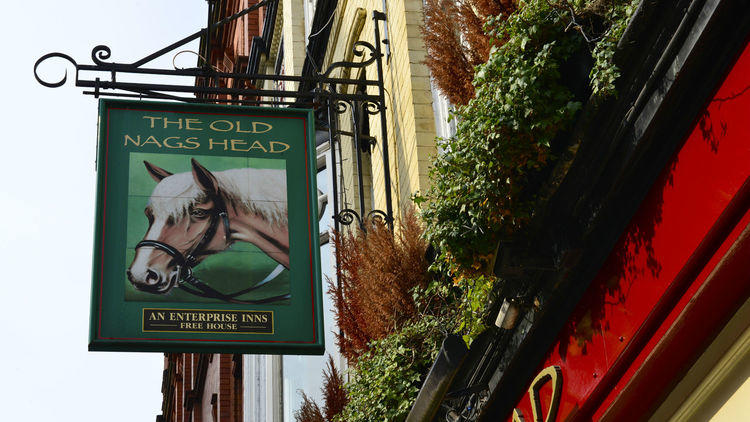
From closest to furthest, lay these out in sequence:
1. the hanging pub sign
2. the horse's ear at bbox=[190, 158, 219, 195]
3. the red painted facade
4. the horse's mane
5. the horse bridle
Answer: the red painted facade → the hanging pub sign → the horse bridle → the horse's mane → the horse's ear at bbox=[190, 158, 219, 195]

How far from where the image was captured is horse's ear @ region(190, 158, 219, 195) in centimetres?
917

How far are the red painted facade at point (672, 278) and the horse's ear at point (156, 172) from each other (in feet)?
13.5

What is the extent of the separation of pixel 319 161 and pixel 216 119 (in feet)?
17.7

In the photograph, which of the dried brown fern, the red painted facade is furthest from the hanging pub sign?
the red painted facade

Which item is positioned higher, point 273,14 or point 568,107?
point 273,14

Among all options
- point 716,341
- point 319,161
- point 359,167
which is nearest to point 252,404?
point 319,161

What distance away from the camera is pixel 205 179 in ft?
30.2

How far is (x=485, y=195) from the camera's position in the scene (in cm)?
653

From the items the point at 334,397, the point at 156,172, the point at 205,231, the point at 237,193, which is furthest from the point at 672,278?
the point at 334,397

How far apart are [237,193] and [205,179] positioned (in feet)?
0.96

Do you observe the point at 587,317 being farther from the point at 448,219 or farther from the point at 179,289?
the point at 179,289

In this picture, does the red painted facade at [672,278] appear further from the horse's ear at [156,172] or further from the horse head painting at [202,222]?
the horse's ear at [156,172]

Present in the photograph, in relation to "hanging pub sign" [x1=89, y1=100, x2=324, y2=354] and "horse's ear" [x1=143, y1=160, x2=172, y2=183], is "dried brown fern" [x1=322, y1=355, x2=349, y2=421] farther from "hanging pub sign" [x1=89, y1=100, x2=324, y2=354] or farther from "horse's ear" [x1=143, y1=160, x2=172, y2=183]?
"horse's ear" [x1=143, y1=160, x2=172, y2=183]

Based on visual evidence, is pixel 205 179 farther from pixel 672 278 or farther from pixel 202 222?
pixel 672 278
